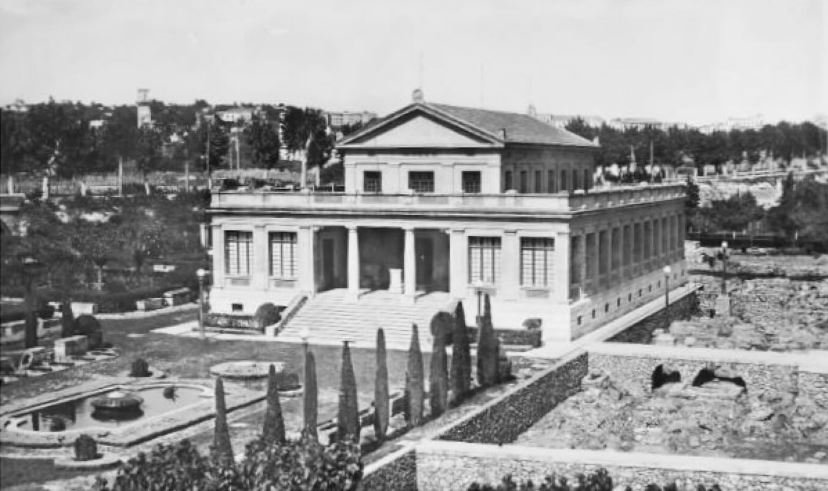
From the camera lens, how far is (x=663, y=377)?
48.4 m

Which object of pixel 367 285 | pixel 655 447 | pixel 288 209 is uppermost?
pixel 288 209

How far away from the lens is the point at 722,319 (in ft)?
223

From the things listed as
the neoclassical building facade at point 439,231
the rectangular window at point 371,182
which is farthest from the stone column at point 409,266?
the rectangular window at point 371,182

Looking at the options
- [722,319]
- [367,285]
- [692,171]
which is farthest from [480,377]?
[692,171]

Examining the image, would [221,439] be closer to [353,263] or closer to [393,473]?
[393,473]

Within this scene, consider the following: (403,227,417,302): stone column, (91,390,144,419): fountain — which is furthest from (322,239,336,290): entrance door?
(91,390,144,419): fountain

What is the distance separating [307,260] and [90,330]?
40.5ft

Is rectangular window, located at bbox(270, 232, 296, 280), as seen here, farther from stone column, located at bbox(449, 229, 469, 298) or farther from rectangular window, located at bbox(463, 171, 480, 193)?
rectangular window, located at bbox(463, 171, 480, 193)

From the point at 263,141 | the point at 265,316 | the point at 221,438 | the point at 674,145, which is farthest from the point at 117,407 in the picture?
the point at 674,145

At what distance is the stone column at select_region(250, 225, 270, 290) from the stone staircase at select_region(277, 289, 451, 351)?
114 inches

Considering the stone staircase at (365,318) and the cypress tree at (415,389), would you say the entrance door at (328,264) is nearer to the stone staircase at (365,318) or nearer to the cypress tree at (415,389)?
the stone staircase at (365,318)

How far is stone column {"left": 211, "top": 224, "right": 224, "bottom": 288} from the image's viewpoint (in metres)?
57.4

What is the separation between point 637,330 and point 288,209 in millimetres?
17988

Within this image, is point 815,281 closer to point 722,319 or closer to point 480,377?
point 722,319
